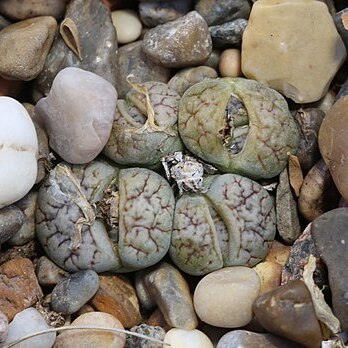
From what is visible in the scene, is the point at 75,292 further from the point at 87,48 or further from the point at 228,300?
the point at 87,48

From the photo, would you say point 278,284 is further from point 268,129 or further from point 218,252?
point 268,129

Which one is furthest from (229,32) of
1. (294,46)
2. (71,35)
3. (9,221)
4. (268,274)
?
(9,221)

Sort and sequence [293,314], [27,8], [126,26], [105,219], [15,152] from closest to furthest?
[293,314] → [15,152] → [105,219] → [27,8] → [126,26]

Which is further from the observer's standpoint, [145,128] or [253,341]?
[145,128]

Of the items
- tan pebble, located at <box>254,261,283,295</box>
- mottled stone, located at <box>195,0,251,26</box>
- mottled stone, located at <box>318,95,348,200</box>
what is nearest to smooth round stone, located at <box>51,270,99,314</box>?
tan pebble, located at <box>254,261,283,295</box>

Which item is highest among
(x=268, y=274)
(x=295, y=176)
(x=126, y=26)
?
(x=126, y=26)

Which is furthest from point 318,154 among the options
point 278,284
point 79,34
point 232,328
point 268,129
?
point 79,34
